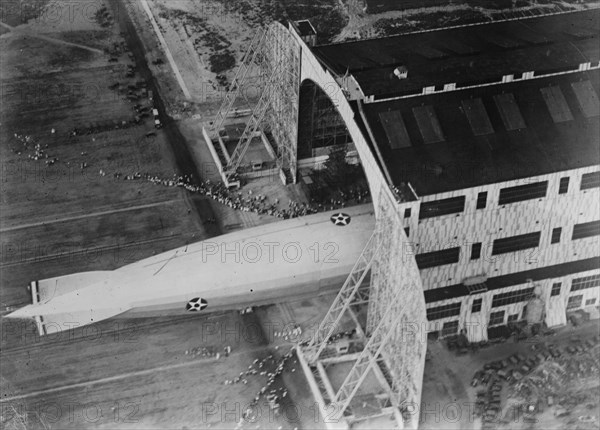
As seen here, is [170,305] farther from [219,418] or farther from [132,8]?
[132,8]

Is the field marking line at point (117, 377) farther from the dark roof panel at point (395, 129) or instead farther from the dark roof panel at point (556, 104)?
the dark roof panel at point (556, 104)

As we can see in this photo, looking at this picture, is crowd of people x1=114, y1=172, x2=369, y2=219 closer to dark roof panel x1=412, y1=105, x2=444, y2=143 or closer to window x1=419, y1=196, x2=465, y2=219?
dark roof panel x1=412, y1=105, x2=444, y2=143

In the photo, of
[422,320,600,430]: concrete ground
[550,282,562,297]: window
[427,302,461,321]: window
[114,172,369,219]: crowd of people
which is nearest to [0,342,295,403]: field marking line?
[427,302,461,321]: window

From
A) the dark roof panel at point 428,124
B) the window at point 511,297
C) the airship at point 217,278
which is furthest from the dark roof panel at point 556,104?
the airship at point 217,278

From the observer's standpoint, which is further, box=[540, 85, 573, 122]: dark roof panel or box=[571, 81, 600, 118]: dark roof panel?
box=[571, 81, 600, 118]: dark roof panel

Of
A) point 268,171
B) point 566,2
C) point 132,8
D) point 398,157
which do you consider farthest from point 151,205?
point 566,2

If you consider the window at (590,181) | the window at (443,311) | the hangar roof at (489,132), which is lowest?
the window at (443,311)

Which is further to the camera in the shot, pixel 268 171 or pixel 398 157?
pixel 268 171
